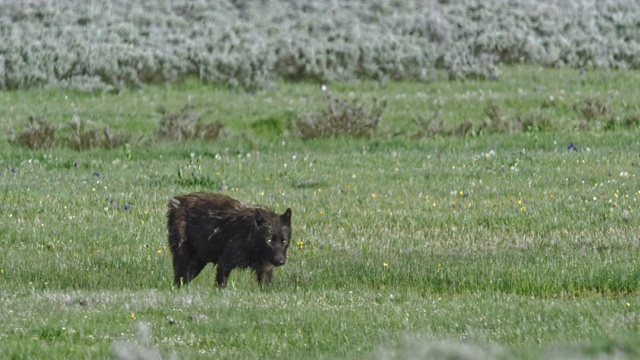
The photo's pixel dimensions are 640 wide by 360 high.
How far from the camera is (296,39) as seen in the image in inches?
1185

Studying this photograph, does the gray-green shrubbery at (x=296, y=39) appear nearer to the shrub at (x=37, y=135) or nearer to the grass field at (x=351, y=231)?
the grass field at (x=351, y=231)

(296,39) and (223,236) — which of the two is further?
(296,39)

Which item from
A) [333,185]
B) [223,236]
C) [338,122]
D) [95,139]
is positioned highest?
[223,236]

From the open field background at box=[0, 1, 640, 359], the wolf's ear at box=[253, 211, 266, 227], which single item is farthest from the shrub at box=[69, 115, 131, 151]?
the wolf's ear at box=[253, 211, 266, 227]

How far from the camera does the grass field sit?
8.27 m

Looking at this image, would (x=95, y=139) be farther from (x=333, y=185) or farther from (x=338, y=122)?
(x=333, y=185)

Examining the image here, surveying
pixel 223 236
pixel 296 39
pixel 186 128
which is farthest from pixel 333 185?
pixel 296 39

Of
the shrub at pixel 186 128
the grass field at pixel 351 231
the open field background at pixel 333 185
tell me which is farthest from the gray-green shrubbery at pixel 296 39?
the shrub at pixel 186 128

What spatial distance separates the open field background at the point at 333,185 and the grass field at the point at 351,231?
1.5 inches

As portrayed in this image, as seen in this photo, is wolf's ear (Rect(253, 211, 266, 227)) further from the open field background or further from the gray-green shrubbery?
the gray-green shrubbery

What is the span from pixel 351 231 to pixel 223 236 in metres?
2.90

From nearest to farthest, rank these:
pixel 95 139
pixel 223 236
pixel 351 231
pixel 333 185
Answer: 1. pixel 223 236
2. pixel 351 231
3. pixel 333 185
4. pixel 95 139

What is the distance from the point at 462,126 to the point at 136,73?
28.6 ft

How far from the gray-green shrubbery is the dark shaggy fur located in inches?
584
